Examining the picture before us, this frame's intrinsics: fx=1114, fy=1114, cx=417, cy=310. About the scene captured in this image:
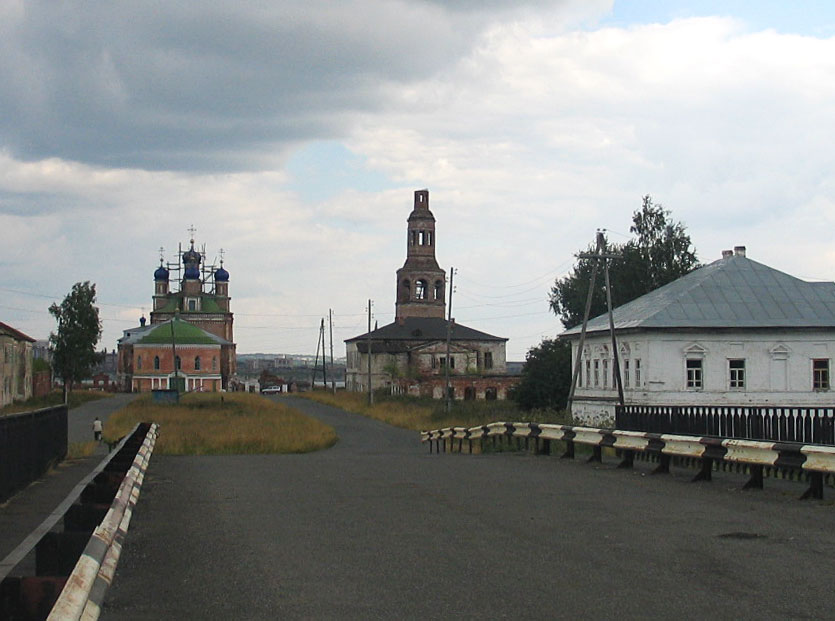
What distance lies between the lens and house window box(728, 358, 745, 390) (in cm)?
4612

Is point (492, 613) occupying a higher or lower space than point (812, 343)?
lower

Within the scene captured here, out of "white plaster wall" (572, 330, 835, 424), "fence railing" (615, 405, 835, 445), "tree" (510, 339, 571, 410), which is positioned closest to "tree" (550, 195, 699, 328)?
"tree" (510, 339, 571, 410)

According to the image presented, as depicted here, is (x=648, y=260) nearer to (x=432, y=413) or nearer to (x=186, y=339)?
(x=432, y=413)

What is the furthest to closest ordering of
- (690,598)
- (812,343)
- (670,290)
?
(670,290)
(812,343)
(690,598)

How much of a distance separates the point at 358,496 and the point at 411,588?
595 cm

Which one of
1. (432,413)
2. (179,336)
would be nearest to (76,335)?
(179,336)

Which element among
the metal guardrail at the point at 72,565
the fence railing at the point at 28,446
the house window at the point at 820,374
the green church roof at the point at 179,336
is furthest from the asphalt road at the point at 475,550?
the green church roof at the point at 179,336

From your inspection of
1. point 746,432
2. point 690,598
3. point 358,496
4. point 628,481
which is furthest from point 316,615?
point 746,432

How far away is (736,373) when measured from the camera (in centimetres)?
4634

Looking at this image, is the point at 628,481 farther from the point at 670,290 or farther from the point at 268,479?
the point at 670,290

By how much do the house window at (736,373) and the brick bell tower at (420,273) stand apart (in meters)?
71.7

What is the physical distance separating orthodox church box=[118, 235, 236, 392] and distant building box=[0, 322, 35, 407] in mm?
20158

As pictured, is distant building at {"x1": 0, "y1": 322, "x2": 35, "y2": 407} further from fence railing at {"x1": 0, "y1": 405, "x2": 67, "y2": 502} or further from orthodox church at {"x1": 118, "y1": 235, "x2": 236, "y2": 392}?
fence railing at {"x1": 0, "y1": 405, "x2": 67, "y2": 502}

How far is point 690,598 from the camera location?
7148 millimetres
